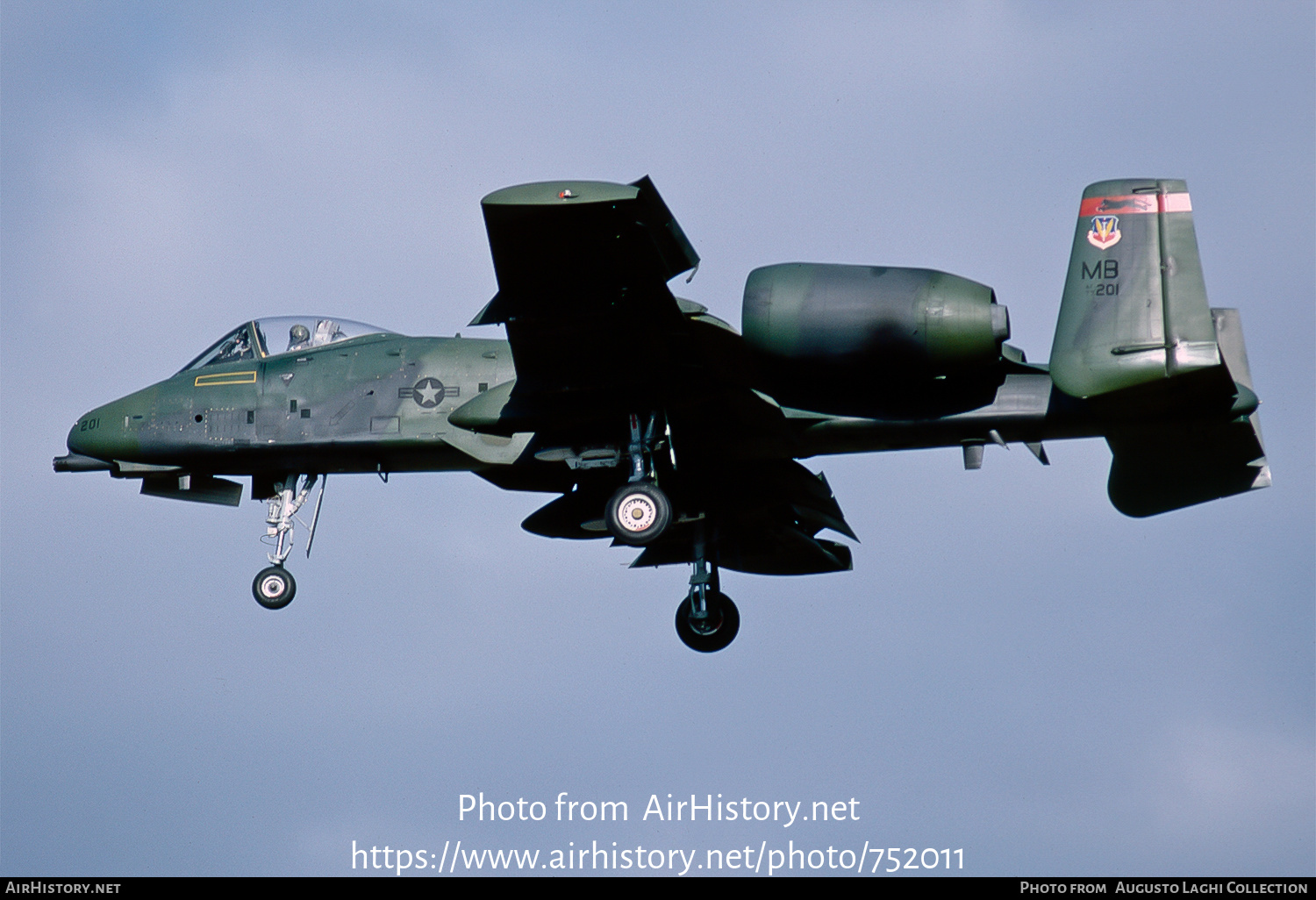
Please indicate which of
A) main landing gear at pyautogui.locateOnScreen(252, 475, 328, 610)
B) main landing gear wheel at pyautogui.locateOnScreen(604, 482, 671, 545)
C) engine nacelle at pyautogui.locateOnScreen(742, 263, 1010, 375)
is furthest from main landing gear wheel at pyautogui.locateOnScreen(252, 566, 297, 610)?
engine nacelle at pyautogui.locateOnScreen(742, 263, 1010, 375)

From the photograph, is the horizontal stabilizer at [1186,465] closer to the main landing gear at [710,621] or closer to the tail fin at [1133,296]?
the tail fin at [1133,296]

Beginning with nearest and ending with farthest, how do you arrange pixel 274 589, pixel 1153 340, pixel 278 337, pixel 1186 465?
1. pixel 1153 340
2. pixel 1186 465
3. pixel 274 589
4. pixel 278 337

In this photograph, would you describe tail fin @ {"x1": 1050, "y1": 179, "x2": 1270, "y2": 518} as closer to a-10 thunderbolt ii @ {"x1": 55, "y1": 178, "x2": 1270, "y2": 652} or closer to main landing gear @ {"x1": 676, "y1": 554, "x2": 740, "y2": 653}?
a-10 thunderbolt ii @ {"x1": 55, "y1": 178, "x2": 1270, "y2": 652}

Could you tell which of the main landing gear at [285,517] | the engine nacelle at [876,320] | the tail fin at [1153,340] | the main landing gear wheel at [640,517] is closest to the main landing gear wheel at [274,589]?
the main landing gear at [285,517]

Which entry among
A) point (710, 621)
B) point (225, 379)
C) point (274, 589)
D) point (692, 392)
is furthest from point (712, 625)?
point (225, 379)

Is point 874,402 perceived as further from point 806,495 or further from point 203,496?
point 203,496

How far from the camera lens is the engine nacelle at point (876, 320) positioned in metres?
16.3

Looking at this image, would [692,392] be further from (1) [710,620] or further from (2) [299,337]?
(2) [299,337]

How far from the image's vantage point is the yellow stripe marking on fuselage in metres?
20.1

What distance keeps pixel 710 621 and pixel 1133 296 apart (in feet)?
22.8

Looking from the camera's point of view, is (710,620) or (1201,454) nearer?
(1201,454)

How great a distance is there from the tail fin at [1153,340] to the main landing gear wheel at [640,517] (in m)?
4.32

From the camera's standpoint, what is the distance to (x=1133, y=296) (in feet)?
53.9
